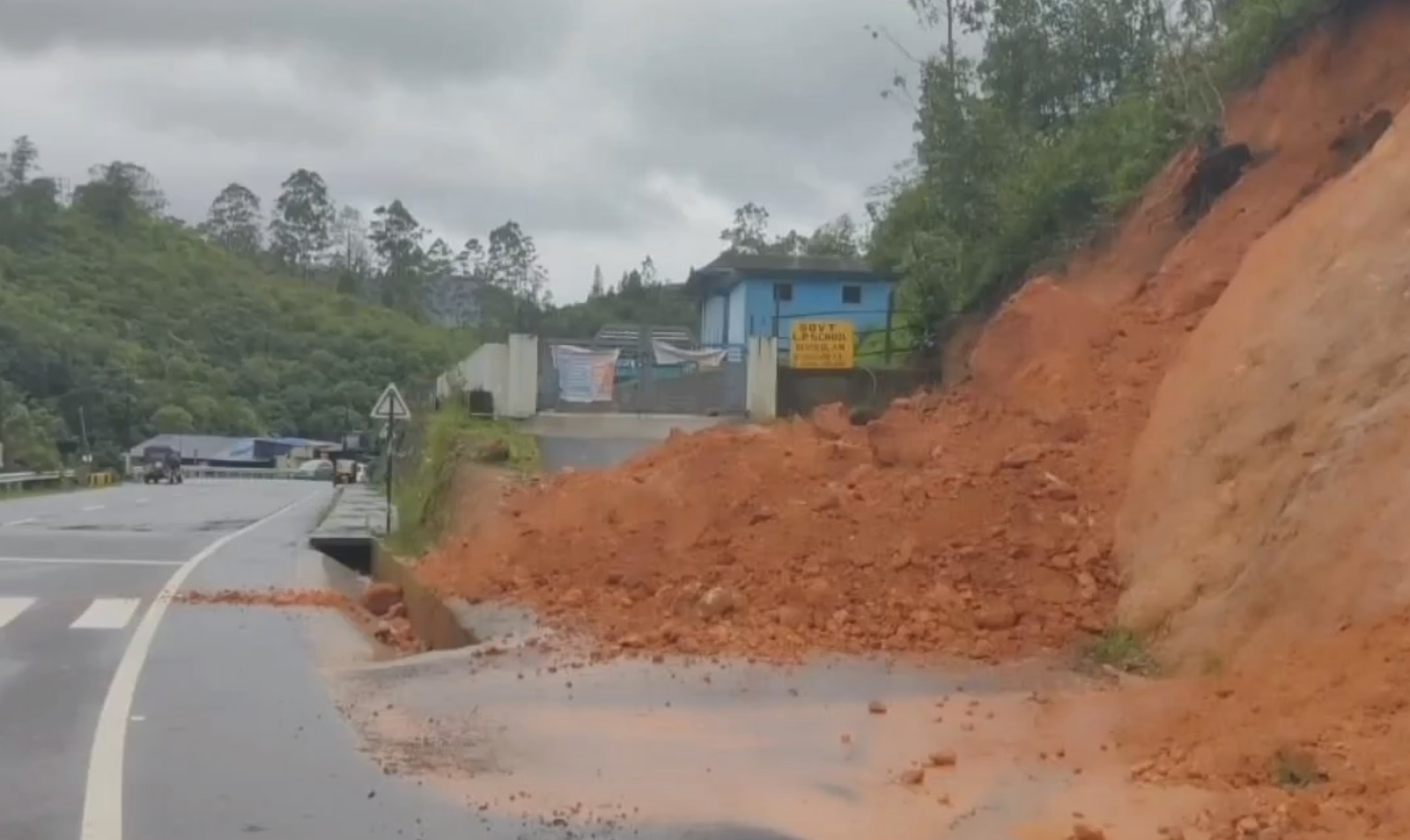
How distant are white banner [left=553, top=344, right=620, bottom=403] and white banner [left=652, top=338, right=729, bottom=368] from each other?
1.80 meters

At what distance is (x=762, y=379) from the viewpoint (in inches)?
1110

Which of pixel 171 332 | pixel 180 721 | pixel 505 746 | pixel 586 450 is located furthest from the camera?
pixel 171 332

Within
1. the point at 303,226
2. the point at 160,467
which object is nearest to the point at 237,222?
the point at 303,226

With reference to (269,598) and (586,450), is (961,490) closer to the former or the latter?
(269,598)

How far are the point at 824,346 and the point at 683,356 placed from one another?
450 centimetres

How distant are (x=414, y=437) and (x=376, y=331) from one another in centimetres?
7067

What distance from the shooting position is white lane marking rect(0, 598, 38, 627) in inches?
648

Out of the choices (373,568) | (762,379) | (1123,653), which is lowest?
(373,568)

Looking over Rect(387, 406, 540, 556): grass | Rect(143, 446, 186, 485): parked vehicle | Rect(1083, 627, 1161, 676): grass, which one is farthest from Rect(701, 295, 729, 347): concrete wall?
Rect(1083, 627, 1161, 676): grass

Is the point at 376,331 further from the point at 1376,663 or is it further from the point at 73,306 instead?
the point at 1376,663

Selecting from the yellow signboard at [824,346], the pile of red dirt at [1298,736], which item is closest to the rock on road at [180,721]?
the pile of red dirt at [1298,736]

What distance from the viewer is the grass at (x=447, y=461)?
25.7 m

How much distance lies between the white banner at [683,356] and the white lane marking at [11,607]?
46.0 ft

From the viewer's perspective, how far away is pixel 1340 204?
1534 centimetres
